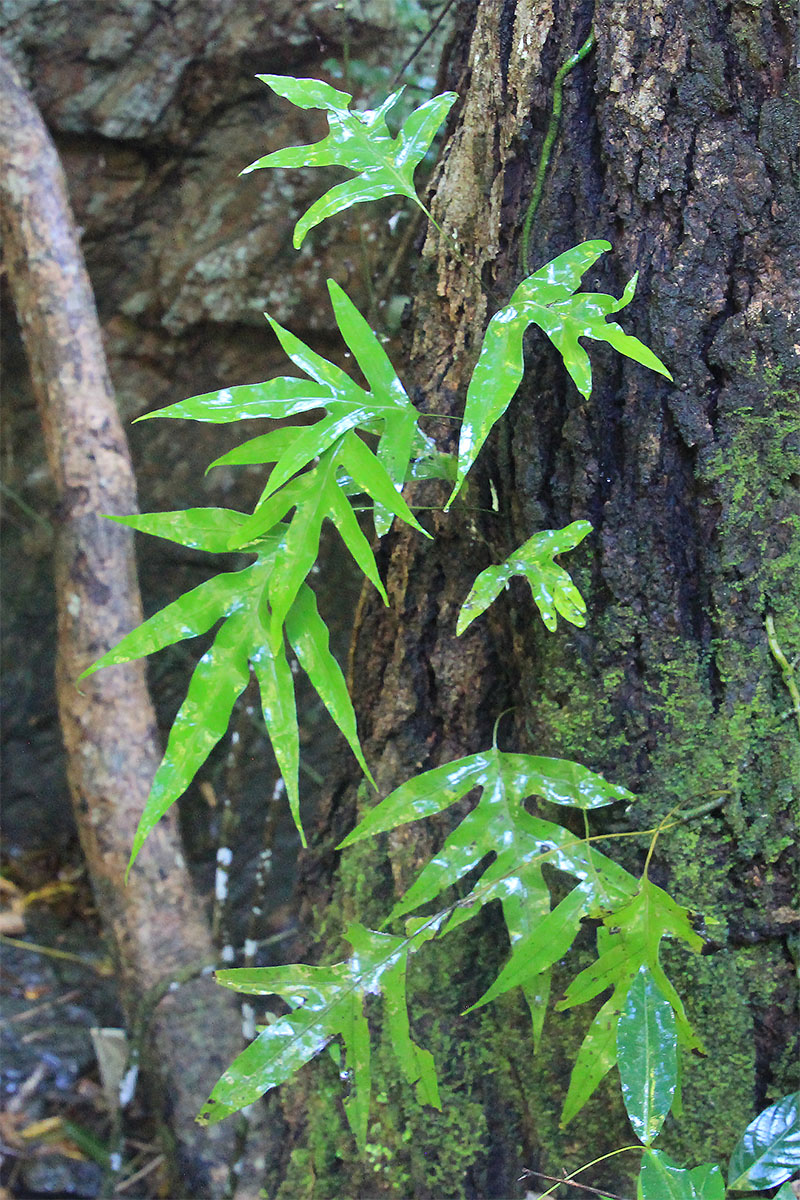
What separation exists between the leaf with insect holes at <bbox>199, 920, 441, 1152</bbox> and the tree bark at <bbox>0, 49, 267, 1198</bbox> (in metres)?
0.92

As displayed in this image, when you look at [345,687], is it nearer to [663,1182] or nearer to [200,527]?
[200,527]

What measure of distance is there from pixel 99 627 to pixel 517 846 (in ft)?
3.56

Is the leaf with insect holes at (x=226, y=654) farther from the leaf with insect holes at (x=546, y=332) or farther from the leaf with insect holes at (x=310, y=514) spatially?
the leaf with insect holes at (x=546, y=332)

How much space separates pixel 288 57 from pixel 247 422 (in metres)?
0.77

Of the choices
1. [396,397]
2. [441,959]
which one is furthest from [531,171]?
[441,959]

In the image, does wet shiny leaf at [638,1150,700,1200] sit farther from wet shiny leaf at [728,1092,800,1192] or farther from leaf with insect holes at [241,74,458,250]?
leaf with insect holes at [241,74,458,250]

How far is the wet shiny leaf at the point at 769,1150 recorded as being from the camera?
69 cm

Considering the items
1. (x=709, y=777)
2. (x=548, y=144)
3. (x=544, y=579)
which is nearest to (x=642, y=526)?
(x=544, y=579)

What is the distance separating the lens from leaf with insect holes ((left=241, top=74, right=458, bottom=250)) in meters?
0.74

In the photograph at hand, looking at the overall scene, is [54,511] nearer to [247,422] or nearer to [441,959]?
[247,422]

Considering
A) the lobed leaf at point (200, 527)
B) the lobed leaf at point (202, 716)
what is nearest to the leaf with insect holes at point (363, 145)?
the lobed leaf at point (200, 527)

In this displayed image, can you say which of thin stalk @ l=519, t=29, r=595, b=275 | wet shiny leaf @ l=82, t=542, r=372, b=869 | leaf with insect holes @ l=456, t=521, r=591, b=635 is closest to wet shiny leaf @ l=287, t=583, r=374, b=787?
wet shiny leaf @ l=82, t=542, r=372, b=869

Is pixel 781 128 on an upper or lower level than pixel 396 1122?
upper

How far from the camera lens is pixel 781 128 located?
2.34 ft
